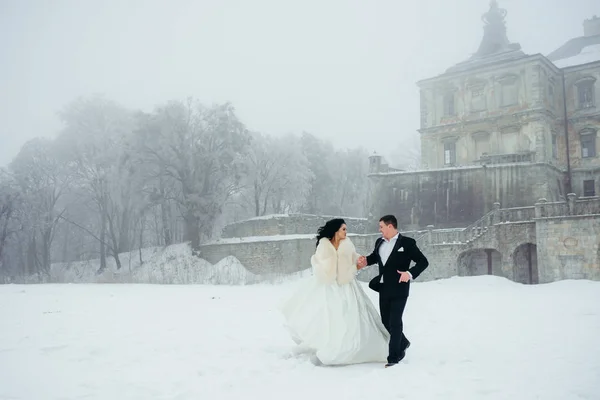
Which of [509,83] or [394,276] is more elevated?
[509,83]

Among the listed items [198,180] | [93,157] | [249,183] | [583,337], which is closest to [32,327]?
[583,337]

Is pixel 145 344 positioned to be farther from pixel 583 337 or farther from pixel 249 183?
pixel 249 183

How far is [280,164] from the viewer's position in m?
48.5

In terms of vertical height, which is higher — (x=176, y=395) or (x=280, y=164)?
(x=280, y=164)

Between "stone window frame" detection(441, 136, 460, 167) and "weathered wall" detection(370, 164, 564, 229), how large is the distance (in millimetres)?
5791

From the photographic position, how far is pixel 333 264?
7414 mm

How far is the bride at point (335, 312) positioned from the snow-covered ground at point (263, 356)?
21cm

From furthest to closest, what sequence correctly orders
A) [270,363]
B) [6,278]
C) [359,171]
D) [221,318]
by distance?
[359,171]
[6,278]
[221,318]
[270,363]

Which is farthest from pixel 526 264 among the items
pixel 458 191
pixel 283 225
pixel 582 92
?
pixel 283 225

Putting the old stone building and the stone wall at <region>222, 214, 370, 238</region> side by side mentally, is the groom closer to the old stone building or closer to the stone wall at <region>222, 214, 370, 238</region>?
the old stone building

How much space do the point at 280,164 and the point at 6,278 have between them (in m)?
22.7

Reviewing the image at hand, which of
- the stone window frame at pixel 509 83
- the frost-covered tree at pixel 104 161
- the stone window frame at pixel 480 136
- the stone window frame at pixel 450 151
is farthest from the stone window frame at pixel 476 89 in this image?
the frost-covered tree at pixel 104 161

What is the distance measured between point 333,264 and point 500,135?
33.7 m

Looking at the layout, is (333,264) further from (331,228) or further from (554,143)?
(554,143)
